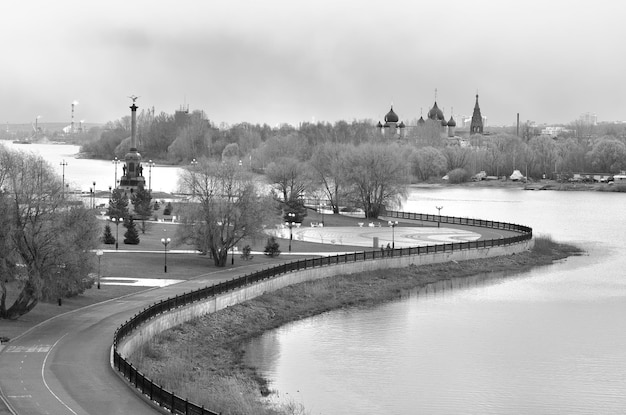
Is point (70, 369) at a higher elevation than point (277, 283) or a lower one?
lower

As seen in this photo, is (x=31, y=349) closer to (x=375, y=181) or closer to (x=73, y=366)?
(x=73, y=366)

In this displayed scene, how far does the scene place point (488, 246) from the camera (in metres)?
69.4

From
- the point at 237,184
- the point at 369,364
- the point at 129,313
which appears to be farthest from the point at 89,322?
the point at 237,184

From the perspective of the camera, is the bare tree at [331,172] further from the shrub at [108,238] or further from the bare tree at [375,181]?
the shrub at [108,238]

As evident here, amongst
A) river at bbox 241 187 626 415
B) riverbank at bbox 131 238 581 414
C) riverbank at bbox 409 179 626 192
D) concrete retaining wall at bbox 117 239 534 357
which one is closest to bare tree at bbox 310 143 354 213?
concrete retaining wall at bbox 117 239 534 357

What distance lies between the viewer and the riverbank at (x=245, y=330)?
33281 millimetres

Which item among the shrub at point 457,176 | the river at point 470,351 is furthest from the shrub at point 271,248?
the shrub at point 457,176

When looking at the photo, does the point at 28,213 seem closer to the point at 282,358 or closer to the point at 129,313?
the point at 129,313

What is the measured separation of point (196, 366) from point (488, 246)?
35.5 metres

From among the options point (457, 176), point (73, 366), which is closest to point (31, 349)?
point (73, 366)

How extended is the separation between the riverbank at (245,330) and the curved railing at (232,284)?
0.92 m

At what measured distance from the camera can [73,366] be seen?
105 feet

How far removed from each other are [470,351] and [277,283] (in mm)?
12097

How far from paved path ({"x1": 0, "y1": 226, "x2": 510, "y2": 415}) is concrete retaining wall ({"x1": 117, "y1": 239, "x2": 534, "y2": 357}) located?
106 centimetres
